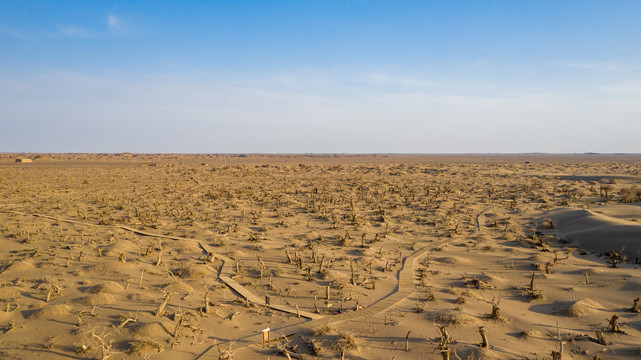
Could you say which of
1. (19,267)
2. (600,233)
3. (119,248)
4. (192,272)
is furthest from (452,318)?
(19,267)

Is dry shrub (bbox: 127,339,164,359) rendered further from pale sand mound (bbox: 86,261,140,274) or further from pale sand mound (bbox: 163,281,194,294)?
pale sand mound (bbox: 86,261,140,274)

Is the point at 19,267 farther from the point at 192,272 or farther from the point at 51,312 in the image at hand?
the point at 192,272

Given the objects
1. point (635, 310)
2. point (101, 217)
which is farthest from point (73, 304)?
point (635, 310)

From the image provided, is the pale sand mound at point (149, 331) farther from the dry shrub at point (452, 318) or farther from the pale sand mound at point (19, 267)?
the dry shrub at point (452, 318)

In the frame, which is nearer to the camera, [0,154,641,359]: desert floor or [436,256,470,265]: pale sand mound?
[0,154,641,359]: desert floor

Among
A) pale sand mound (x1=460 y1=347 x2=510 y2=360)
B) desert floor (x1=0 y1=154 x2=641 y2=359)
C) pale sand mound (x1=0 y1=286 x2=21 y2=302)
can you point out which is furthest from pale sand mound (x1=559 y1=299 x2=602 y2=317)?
pale sand mound (x1=0 y1=286 x2=21 y2=302)

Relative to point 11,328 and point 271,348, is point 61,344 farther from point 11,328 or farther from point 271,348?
point 271,348

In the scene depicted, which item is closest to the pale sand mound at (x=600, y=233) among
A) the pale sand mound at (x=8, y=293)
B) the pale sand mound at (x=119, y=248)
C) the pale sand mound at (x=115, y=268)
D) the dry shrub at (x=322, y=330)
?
the dry shrub at (x=322, y=330)
